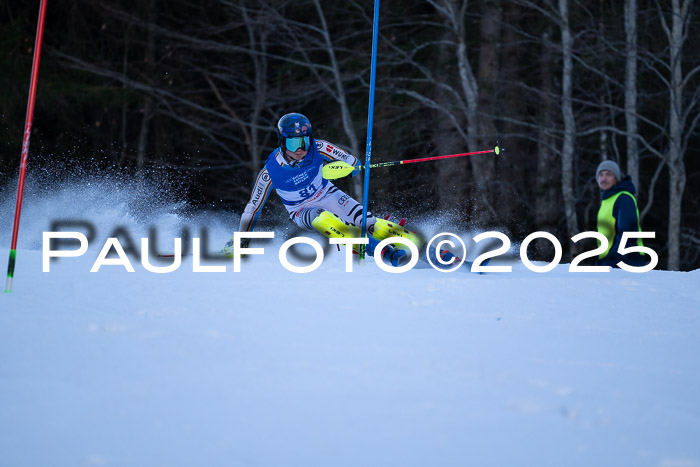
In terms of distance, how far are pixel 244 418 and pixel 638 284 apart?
4.00 meters

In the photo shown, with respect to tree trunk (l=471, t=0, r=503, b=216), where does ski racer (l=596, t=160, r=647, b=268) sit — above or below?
below

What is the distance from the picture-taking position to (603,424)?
2826mm

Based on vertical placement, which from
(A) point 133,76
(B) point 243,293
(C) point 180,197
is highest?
(A) point 133,76

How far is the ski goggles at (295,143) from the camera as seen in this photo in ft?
22.8

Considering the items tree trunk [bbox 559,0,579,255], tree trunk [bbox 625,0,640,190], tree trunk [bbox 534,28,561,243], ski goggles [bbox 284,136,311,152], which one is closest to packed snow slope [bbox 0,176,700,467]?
ski goggles [bbox 284,136,311,152]

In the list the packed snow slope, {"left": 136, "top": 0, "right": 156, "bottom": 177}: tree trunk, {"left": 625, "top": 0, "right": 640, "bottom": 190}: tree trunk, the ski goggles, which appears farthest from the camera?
{"left": 136, "top": 0, "right": 156, "bottom": 177}: tree trunk

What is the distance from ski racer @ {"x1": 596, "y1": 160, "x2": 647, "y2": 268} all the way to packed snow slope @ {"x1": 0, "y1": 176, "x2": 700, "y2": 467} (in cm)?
165

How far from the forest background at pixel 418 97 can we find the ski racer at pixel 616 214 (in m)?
5.09

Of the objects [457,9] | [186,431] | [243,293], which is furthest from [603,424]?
[457,9]

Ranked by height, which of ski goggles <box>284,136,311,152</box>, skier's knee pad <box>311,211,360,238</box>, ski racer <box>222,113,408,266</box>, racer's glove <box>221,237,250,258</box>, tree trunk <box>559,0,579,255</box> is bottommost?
racer's glove <box>221,237,250,258</box>

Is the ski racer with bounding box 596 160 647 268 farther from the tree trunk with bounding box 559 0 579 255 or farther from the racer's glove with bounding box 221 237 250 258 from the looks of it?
the tree trunk with bounding box 559 0 579 255

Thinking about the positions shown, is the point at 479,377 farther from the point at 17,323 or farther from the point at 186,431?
the point at 17,323

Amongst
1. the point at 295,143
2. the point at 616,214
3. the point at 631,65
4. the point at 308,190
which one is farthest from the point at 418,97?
the point at 295,143

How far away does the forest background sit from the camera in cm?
1330
